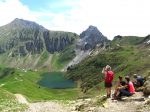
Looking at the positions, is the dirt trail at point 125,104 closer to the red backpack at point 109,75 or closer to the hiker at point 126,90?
the hiker at point 126,90

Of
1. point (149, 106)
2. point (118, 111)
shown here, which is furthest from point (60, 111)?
point (149, 106)

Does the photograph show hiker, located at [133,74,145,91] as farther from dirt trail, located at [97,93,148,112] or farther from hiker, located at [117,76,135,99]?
dirt trail, located at [97,93,148,112]

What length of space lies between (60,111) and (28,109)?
5.58 m

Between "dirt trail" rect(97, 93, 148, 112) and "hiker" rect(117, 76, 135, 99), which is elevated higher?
"hiker" rect(117, 76, 135, 99)

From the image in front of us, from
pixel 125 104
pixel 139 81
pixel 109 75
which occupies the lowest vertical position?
pixel 125 104

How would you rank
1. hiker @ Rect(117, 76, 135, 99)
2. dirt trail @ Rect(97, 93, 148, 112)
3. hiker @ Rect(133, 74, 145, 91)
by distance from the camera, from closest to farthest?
1. dirt trail @ Rect(97, 93, 148, 112)
2. hiker @ Rect(117, 76, 135, 99)
3. hiker @ Rect(133, 74, 145, 91)

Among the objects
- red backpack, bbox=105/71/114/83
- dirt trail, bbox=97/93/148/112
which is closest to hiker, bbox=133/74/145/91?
dirt trail, bbox=97/93/148/112

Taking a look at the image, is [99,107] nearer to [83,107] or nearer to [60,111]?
[83,107]

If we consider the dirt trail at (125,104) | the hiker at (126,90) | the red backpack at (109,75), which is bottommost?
the dirt trail at (125,104)

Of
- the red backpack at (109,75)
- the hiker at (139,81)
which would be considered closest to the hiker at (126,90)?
the red backpack at (109,75)

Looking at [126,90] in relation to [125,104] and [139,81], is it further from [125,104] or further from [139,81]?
[139,81]

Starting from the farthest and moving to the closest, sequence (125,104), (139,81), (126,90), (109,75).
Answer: (139,81), (109,75), (126,90), (125,104)

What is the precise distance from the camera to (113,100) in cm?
4241

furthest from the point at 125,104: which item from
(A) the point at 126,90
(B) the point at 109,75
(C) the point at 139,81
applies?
(C) the point at 139,81
